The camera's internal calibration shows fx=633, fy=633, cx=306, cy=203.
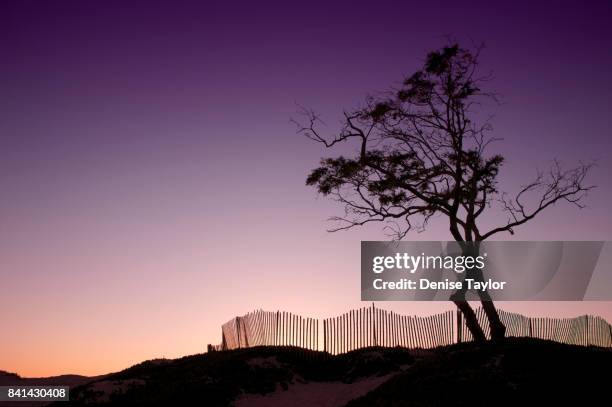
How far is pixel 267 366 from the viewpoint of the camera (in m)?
23.7

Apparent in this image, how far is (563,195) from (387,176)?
7966mm

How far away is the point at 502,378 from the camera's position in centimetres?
1688

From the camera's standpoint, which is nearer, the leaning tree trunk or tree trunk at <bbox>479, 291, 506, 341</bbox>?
the leaning tree trunk

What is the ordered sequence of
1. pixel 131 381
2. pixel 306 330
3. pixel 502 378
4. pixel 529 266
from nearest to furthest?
pixel 502 378, pixel 131 381, pixel 306 330, pixel 529 266

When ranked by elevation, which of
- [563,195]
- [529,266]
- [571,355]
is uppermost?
[563,195]

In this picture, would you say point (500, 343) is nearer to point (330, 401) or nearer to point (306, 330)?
point (330, 401)

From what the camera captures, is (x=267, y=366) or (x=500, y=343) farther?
(x=267, y=366)

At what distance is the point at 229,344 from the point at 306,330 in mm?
9384

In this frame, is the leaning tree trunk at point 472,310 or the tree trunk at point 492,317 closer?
the leaning tree trunk at point 472,310

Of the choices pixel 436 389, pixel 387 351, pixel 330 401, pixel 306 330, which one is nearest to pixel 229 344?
pixel 306 330

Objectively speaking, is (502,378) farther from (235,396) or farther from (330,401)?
(235,396)

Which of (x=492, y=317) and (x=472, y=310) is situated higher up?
(x=472, y=310)

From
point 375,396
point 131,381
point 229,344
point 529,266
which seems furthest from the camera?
point 229,344

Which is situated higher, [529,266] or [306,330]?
[529,266]
